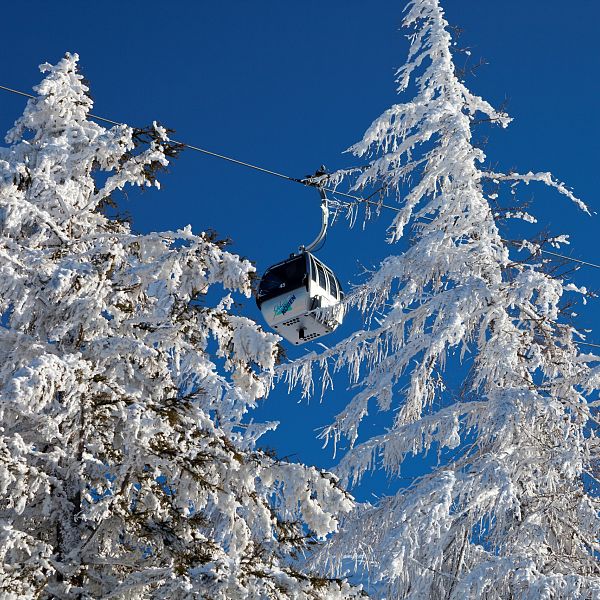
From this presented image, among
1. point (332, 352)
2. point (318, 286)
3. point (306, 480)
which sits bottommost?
point (306, 480)

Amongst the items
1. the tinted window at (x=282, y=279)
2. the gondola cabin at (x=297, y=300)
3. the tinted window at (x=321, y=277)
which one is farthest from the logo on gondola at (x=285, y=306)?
the tinted window at (x=321, y=277)

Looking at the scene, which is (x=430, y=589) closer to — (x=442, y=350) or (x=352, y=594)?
(x=352, y=594)

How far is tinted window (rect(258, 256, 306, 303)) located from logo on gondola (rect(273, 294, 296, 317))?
14 centimetres

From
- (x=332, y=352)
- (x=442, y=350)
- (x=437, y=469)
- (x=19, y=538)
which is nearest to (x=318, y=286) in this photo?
(x=332, y=352)

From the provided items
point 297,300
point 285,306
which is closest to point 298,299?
point 297,300

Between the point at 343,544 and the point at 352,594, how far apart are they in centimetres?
57

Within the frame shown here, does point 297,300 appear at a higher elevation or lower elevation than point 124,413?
higher

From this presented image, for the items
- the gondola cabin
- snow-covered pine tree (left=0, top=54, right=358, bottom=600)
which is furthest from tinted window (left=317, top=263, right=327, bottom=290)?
snow-covered pine tree (left=0, top=54, right=358, bottom=600)

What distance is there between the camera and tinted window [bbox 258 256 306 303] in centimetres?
1390

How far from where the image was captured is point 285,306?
45.3ft

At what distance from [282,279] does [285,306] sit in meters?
0.41

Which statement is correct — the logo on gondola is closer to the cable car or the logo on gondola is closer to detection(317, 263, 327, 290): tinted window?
the cable car

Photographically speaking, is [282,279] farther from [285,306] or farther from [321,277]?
[321,277]

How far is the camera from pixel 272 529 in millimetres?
11859
